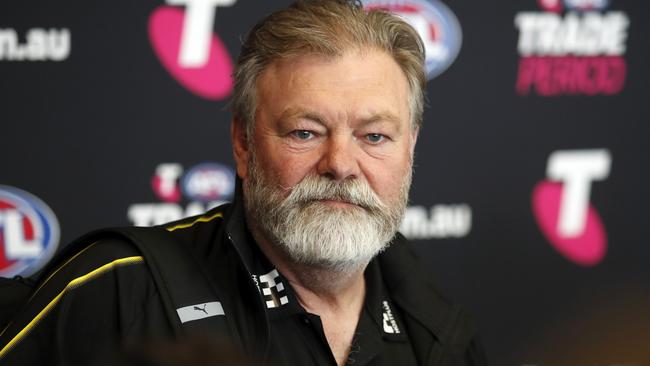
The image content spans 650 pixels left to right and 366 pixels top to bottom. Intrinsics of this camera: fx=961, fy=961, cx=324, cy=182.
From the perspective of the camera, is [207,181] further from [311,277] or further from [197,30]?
[311,277]

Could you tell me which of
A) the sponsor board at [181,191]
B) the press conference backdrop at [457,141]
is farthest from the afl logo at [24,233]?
the sponsor board at [181,191]

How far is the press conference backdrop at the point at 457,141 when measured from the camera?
219 cm

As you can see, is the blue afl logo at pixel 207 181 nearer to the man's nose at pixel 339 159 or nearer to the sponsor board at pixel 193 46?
the sponsor board at pixel 193 46

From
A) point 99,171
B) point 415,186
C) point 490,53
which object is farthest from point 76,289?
point 490,53

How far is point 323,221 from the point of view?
1.41m

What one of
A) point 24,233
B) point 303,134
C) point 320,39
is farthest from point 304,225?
point 24,233

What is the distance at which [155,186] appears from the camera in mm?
2268

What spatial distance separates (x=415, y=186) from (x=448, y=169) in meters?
0.10

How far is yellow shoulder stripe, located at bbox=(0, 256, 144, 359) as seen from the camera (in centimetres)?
126

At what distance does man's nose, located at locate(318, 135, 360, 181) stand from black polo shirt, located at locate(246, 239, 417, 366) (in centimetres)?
19

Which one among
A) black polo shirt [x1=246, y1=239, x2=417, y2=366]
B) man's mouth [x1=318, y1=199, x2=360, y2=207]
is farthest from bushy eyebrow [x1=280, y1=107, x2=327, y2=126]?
black polo shirt [x1=246, y1=239, x2=417, y2=366]

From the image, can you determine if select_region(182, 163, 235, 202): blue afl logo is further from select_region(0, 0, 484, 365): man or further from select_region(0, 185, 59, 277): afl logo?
select_region(0, 0, 484, 365): man

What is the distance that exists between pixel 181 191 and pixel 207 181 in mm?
66

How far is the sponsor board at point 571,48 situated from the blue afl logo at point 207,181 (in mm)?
795
